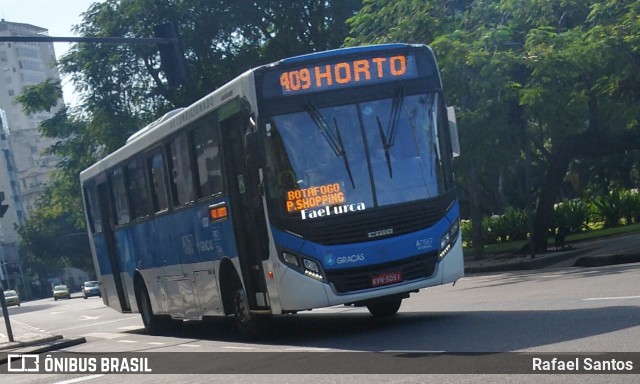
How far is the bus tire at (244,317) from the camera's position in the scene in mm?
15891

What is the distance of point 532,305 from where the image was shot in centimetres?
1550

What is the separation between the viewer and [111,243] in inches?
939

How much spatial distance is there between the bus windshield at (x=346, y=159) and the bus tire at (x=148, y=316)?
27.4 feet

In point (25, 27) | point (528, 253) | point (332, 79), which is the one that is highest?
point (25, 27)

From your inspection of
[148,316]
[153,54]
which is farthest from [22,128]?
[148,316]

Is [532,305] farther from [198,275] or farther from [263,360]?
[198,275]

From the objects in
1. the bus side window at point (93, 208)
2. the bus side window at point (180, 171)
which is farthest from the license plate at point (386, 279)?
the bus side window at point (93, 208)

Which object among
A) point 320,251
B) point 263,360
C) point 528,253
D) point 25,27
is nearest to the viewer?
point 263,360

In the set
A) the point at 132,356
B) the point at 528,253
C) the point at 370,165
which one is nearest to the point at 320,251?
the point at 370,165

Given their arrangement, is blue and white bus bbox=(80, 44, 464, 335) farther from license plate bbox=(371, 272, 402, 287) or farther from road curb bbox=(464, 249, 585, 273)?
road curb bbox=(464, 249, 585, 273)

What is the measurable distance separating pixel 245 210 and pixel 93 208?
10.4 metres

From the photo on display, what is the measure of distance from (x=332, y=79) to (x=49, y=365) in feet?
21.1

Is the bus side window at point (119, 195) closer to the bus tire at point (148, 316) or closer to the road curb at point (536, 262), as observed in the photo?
the bus tire at point (148, 316)

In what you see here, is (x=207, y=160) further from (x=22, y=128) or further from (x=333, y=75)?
(x=22, y=128)
